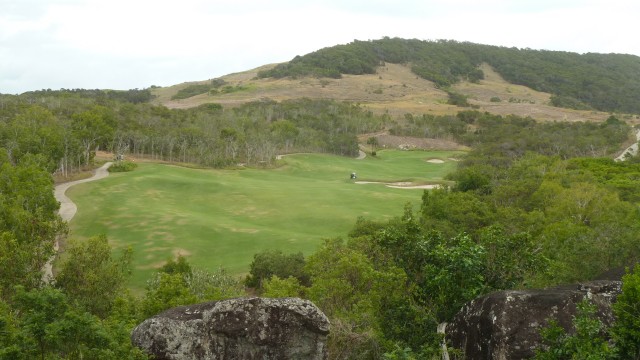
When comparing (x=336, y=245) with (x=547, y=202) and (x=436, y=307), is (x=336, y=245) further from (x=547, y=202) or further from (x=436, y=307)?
(x=547, y=202)

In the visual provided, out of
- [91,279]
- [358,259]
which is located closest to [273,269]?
[91,279]

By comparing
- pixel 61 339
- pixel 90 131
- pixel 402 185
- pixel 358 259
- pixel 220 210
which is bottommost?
pixel 402 185

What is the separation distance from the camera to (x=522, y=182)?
5403cm

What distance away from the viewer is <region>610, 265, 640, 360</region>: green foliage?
9.59m

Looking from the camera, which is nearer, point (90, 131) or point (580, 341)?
point (580, 341)

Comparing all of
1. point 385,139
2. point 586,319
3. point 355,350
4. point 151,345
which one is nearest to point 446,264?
point 355,350

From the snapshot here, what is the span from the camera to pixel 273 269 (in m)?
37.2

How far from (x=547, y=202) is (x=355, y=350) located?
37.2 m

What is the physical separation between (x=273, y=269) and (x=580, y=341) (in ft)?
95.0

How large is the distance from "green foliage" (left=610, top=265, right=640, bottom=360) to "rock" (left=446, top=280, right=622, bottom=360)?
1031 mm

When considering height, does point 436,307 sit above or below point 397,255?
below

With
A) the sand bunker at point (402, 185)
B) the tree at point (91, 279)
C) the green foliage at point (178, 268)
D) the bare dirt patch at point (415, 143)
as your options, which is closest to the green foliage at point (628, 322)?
the tree at point (91, 279)

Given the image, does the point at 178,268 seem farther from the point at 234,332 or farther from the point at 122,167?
the point at 122,167

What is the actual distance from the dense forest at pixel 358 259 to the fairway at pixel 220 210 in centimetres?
423
